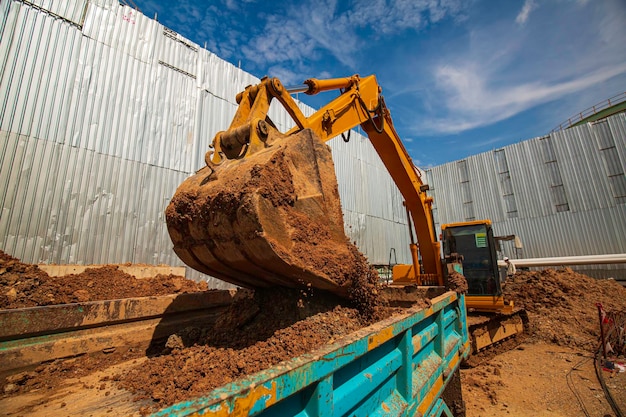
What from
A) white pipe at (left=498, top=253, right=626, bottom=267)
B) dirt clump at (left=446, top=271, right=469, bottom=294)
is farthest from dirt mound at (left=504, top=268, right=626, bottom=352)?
dirt clump at (left=446, top=271, right=469, bottom=294)

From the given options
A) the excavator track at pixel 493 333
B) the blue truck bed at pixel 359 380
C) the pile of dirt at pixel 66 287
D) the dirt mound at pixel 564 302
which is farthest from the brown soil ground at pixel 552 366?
the pile of dirt at pixel 66 287

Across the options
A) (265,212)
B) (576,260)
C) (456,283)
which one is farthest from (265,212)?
(576,260)

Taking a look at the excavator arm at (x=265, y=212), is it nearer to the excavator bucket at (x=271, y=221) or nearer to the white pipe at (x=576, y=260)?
the excavator bucket at (x=271, y=221)

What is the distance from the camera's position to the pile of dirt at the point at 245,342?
1.80 metres

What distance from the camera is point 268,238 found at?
201 cm

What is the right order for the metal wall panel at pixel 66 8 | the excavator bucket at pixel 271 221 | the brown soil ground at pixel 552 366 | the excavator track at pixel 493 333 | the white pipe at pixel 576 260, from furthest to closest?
the white pipe at pixel 576 260
the metal wall panel at pixel 66 8
the excavator track at pixel 493 333
the brown soil ground at pixel 552 366
the excavator bucket at pixel 271 221

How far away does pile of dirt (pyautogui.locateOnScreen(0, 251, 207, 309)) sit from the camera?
10.4 ft

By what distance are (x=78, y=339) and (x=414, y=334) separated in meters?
2.71

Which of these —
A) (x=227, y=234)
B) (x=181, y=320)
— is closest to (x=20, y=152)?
(x=181, y=320)

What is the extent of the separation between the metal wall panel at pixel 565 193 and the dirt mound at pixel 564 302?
18.8ft

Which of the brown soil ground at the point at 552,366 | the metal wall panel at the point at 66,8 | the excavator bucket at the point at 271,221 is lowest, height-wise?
the brown soil ground at the point at 552,366

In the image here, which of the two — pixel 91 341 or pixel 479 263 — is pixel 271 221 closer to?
pixel 91 341

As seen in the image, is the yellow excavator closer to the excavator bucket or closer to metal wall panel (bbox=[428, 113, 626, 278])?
the excavator bucket

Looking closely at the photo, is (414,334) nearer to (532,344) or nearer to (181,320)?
(181,320)
